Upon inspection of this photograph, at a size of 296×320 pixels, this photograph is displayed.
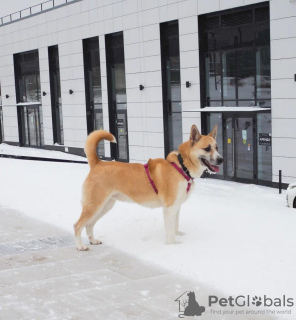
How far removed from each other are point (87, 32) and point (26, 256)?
20404mm

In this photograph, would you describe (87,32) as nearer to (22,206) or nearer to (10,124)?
(10,124)

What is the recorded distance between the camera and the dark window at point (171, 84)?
21.0m

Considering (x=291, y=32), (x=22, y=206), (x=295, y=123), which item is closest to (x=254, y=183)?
(x=295, y=123)

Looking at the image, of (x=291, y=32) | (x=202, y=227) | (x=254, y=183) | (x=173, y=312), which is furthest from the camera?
(x=254, y=183)

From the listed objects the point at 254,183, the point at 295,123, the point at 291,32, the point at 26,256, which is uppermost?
the point at 291,32

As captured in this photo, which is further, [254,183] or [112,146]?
[112,146]

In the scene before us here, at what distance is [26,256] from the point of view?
284 inches

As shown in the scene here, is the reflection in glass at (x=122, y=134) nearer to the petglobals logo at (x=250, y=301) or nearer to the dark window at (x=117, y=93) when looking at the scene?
the dark window at (x=117, y=93)

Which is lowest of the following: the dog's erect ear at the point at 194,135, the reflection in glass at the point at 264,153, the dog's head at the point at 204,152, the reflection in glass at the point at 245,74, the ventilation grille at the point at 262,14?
the reflection in glass at the point at 264,153

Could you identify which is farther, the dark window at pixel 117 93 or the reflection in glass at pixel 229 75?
the dark window at pixel 117 93

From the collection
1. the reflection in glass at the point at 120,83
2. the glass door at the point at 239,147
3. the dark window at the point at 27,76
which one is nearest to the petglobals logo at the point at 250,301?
the glass door at the point at 239,147

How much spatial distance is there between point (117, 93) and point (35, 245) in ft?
58.1

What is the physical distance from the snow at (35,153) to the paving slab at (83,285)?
62.5 feet

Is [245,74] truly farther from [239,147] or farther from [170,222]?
[170,222]
